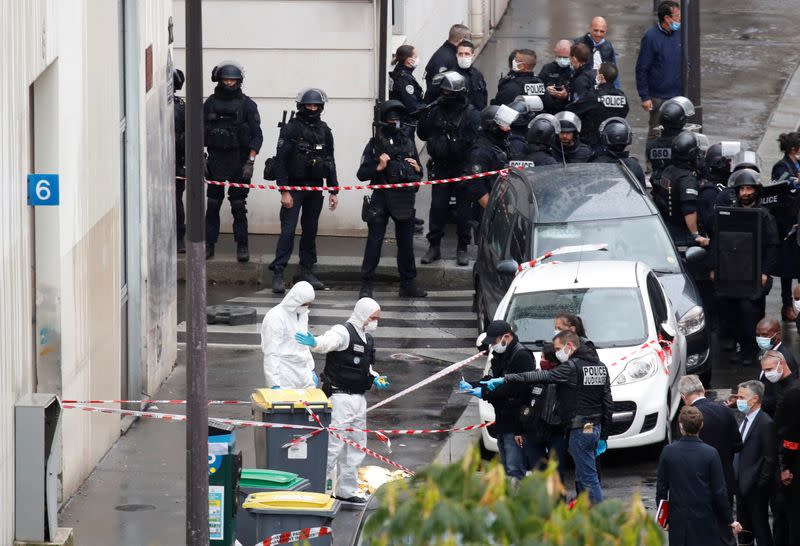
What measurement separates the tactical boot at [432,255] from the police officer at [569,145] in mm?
2303

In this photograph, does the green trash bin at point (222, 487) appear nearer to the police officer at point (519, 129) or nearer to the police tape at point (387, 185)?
the police tape at point (387, 185)

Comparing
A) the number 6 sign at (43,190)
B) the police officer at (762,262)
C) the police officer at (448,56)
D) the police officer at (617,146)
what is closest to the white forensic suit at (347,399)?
the number 6 sign at (43,190)

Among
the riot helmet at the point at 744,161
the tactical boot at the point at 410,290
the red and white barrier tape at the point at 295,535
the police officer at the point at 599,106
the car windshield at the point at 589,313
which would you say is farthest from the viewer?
the police officer at the point at 599,106

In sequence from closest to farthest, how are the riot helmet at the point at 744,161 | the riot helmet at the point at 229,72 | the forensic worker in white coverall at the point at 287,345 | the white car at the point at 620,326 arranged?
the forensic worker in white coverall at the point at 287,345, the white car at the point at 620,326, the riot helmet at the point at 744,161, the riot helmet at the point at 229,72

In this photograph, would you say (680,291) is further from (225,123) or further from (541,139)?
(225,123)

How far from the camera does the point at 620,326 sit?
42.2 feet

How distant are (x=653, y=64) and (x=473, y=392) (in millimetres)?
11561

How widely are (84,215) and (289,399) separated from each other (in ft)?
6.88

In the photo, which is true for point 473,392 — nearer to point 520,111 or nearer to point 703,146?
point 703,146

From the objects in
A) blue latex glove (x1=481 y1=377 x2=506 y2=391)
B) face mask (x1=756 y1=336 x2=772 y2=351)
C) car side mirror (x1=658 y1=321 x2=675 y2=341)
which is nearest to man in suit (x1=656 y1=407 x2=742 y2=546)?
blue latex glove (x1=481 y1=377 x2=506 y2=391)

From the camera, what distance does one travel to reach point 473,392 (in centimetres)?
1127

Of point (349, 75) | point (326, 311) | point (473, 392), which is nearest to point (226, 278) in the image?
point (326, 311)

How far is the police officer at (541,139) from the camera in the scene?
1702 cm

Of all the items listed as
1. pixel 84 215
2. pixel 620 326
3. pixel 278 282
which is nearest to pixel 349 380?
pixel 84 215
